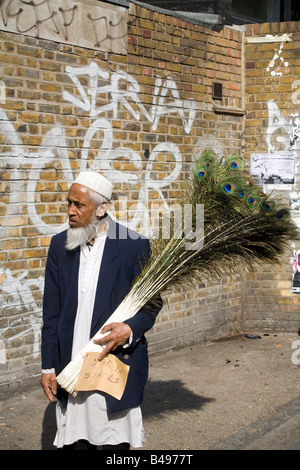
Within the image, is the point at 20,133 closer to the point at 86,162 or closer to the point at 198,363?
the point at 86,162

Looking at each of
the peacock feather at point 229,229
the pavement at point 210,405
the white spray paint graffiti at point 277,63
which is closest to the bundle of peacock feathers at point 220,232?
the peacock feather at point 229,229

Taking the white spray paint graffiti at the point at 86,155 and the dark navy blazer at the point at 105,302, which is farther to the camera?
the white spray paint graffiti at the point at 86,155

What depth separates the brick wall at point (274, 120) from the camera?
25.5 ft

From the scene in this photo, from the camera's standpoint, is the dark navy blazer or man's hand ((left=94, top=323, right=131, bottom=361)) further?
the dark navy blazer

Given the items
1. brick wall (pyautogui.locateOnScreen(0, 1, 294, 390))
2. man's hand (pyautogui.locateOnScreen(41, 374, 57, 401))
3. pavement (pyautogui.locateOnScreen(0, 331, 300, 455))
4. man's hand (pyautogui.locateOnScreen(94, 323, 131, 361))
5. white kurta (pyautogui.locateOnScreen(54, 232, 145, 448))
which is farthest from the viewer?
brick wall (pyautogui.locateOnScreen(0, 1, 294, 390))

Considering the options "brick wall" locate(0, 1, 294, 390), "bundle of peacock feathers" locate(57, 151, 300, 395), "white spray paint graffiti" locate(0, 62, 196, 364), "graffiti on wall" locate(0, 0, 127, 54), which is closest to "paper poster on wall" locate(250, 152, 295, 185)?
"brick wall" locate(0, 1, 294, 390)

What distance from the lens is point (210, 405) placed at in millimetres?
5465

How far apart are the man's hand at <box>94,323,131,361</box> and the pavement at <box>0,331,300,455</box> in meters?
1.48

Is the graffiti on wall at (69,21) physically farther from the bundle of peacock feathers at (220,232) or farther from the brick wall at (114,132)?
the bundle of peacock feathers at (220,232)

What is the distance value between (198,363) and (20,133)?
3063 mm

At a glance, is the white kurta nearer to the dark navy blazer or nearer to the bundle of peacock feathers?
the dark navy blazer

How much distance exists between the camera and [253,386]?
19.5 ft

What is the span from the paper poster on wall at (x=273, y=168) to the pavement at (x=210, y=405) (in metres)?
2.11

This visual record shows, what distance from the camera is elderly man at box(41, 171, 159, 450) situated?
3.54 meters
